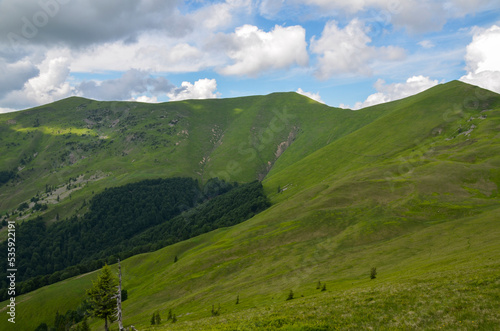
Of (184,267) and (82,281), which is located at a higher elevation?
(184,267)

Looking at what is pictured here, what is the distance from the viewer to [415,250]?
72.8 metres

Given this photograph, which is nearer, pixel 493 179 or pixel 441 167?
pixel 493 179

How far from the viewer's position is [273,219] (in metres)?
133

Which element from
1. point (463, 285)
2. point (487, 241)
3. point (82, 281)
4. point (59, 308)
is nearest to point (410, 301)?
point (463, 285)

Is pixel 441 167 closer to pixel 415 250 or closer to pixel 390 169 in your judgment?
pixel 390 169

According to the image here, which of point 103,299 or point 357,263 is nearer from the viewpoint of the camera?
point 103,299

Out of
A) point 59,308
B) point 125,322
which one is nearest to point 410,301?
point 125,322

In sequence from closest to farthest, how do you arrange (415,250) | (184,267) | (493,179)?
1. (415,250)
2. (184,267)
3. (493,179)

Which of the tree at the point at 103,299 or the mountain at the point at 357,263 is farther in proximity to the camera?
the tree at the point at 103,299

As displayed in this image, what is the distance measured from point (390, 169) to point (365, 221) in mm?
60169

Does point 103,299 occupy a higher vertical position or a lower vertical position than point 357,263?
higher

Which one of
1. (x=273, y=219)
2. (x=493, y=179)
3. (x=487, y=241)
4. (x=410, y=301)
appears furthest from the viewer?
(x=273, y=219)

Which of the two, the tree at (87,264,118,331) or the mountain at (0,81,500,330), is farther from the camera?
the tree at (87,264,118,331)

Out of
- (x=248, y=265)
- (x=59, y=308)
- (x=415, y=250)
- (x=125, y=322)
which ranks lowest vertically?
(x=59, y=308)
